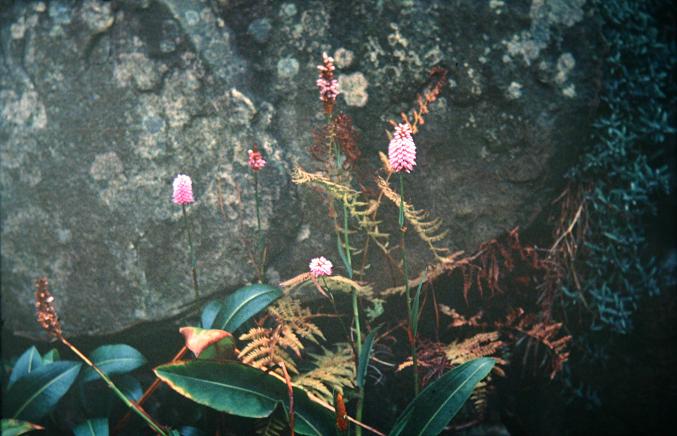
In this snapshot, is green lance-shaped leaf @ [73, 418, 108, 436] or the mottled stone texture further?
the mottled stone texture

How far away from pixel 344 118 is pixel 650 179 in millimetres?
1365

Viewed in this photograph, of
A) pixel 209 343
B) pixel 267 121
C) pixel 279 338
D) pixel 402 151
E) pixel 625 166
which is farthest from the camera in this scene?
pixel 625 166

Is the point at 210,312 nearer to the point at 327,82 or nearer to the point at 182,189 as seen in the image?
the point at 182,189

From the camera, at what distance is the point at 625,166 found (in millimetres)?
2479

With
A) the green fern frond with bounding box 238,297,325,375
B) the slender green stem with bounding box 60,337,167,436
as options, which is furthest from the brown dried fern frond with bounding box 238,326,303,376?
the slender green stem with bounding box 60,337,167,436

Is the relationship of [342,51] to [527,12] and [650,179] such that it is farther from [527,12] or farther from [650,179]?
[650,179]

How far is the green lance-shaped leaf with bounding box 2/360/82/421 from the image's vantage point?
1951 millimetres

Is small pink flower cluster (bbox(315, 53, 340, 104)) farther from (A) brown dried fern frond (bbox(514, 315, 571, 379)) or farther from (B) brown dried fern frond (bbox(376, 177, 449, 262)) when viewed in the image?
(A) brown dried fern frond (bbox(514, 315, 571, 379))

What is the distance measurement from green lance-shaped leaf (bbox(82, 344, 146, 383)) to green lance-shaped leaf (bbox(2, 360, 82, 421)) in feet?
0.32

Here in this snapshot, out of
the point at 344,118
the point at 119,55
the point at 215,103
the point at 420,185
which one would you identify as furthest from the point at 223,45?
the point at 420,185

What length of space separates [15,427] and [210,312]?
0.68m

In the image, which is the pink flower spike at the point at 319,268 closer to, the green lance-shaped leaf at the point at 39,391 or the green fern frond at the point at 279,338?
A: the green fern frond at the point at 279,338

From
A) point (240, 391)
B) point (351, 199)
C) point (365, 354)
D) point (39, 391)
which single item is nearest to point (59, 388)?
point (39, 391)

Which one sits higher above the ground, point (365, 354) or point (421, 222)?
point (421, 222)
